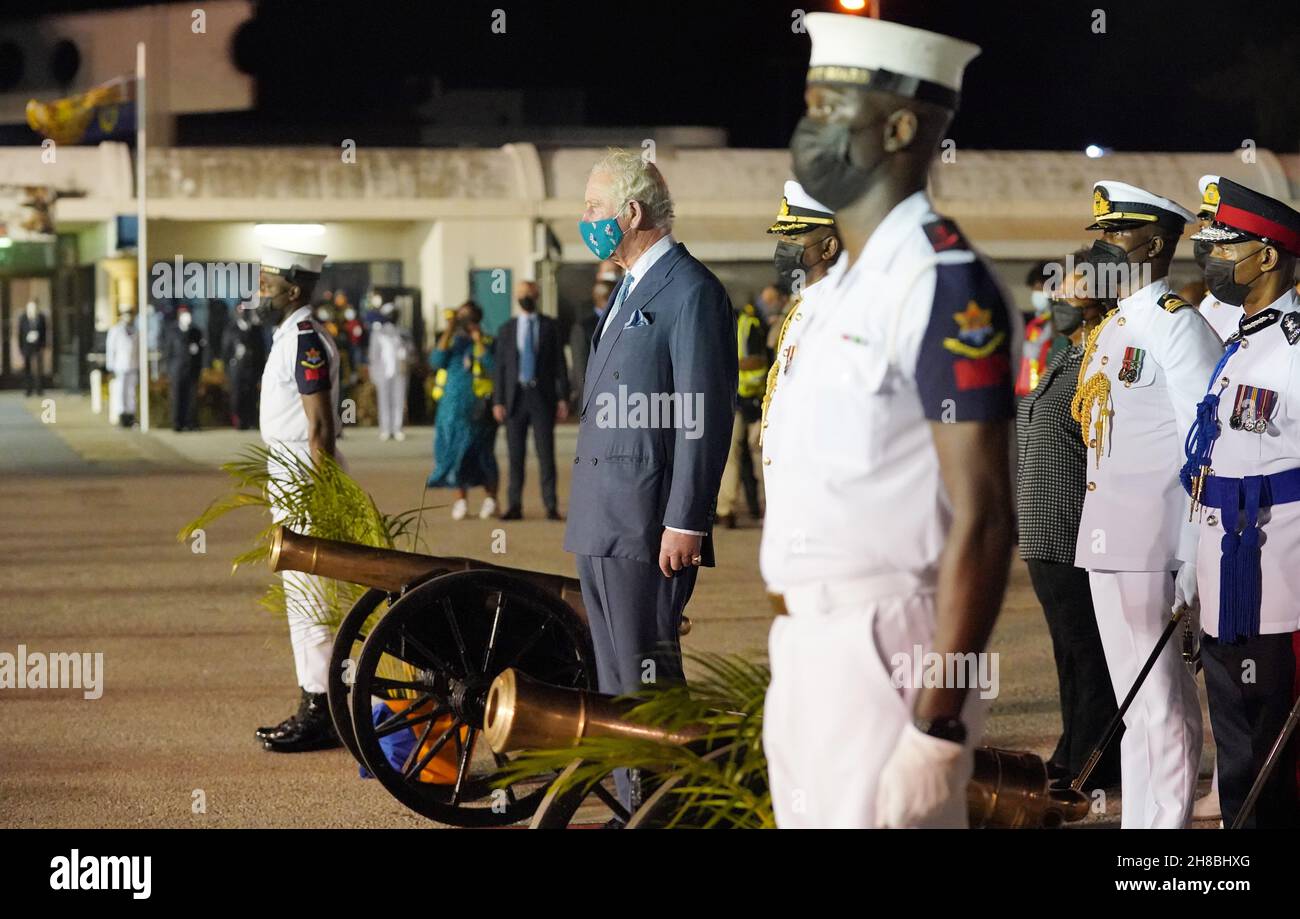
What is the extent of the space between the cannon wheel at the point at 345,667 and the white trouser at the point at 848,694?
3110 millimetres

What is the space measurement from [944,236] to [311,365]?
4.26 m

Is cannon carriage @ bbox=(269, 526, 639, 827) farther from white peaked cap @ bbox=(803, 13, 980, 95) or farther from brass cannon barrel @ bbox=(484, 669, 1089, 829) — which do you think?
white peaked cap @ bbox=(803, 13, 980, 95)

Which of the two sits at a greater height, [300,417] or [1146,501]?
[300,417]

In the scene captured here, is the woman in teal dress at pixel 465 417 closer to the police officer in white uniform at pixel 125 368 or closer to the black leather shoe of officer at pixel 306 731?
the black leather shoe of officer at pixel 306 731

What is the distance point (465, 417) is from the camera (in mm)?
14742

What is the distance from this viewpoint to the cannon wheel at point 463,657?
5.49 m

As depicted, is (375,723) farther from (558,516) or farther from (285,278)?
(558,516)

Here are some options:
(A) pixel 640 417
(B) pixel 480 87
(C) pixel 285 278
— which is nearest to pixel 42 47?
(B) pixel 480 87

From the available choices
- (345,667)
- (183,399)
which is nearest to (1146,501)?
(345,667)

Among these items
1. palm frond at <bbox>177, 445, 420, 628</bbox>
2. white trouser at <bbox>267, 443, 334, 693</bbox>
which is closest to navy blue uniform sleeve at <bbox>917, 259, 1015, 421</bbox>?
palm frond at <bbox>177, 445, 420, 628</bbox>

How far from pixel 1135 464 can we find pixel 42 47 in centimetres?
3412

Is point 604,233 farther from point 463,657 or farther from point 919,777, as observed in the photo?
point 919,777

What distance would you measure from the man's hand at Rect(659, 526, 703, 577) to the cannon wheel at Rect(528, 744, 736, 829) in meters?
0.69

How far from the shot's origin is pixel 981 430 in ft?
8.71
